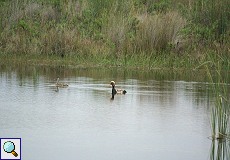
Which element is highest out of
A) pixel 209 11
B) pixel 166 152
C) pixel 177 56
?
pixel 209 11

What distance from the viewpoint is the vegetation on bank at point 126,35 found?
22812mm

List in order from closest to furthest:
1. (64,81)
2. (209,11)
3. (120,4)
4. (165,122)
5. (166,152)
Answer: (166,152) → (165,122) → (64,81) → (209,11) → (120,4)

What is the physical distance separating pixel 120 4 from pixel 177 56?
4.22 meters

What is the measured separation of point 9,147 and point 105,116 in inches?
144

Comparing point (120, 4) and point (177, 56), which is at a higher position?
point (120, 4)

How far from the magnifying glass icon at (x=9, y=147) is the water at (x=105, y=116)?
0.72 ft

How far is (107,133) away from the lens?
1180 cm

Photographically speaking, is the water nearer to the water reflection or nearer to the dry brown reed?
the water reflection

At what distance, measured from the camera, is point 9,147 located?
32.8ft

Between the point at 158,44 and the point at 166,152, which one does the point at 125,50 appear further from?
the point at 166,152

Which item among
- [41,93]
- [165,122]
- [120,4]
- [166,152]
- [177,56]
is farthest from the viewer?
[120,4]

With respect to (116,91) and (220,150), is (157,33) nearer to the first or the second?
(116,91)

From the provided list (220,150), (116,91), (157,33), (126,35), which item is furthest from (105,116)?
(126,35)

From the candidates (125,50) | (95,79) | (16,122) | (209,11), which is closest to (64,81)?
(95,79)
